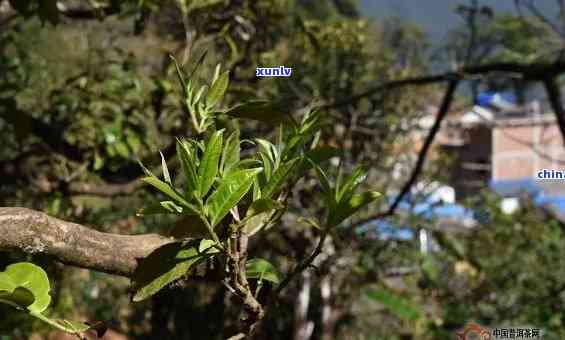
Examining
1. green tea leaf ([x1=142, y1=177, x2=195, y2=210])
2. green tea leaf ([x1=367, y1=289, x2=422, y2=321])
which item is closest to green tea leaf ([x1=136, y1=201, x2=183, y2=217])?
green tea leaf ([x1=142, y1=177, x2=195, y2=210])

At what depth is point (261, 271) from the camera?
26.2 inches

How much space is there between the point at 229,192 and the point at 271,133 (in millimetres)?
1546

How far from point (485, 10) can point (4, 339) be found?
1924 mm

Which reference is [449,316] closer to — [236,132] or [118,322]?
[118,322]

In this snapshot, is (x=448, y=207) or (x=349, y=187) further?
(x=448, y=207)

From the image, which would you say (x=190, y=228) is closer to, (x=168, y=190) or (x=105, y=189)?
(x=168, y=190)

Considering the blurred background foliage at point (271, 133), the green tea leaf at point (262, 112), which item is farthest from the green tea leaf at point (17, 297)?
the blurred background foliage at point (271, 133)

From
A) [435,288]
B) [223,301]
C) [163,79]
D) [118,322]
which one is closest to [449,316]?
[435,288]

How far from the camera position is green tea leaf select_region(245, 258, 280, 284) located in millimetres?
666

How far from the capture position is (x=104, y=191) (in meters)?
1.96

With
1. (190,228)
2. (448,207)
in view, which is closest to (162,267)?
(190,228)

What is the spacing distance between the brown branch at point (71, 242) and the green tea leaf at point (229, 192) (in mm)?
125

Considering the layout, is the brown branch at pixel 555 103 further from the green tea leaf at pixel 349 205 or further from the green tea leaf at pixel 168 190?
the green tea leaf at pixel 168 190

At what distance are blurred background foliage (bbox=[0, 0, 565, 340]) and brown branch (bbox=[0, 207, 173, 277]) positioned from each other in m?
0.83
